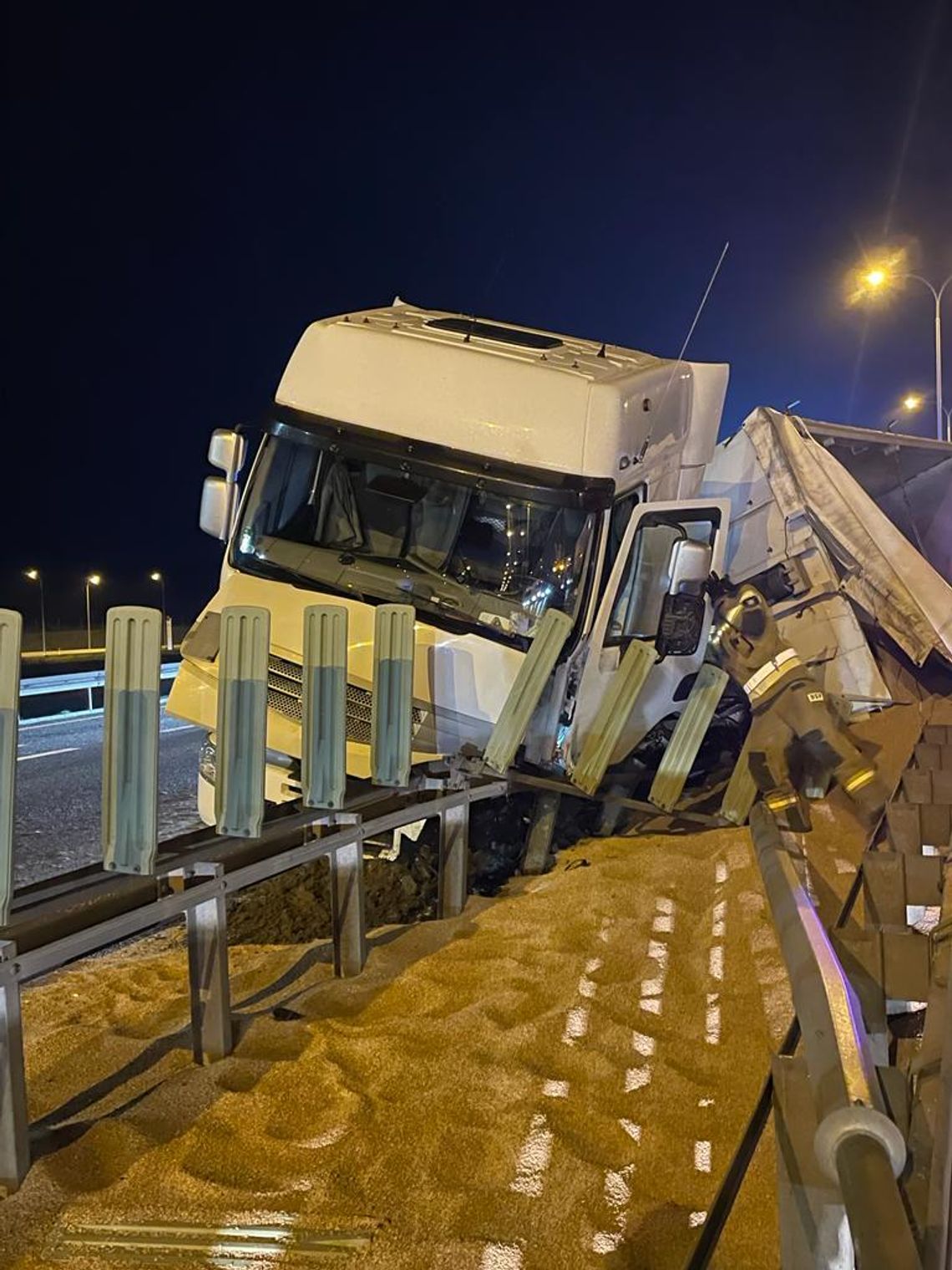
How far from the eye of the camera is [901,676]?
855 centimetres

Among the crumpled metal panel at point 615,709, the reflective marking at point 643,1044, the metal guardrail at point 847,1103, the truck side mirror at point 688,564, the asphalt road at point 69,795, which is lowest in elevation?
the asphalt road at point 69,795

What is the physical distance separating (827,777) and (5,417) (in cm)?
10471

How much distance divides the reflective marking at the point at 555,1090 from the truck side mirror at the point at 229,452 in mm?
4886

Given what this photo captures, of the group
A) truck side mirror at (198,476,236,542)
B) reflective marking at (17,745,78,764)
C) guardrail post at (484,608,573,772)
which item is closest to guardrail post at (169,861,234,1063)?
guardrail post at (484,608,573,772)

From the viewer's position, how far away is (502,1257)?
2.81m

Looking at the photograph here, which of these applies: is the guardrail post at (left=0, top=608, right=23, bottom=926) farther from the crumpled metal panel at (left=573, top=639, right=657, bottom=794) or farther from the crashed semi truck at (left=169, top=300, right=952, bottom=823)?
the crumpled metal panel at (left=573, top=639, right=657, bottom=794)

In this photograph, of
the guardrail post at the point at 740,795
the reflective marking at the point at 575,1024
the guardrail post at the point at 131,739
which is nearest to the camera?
the guardrail post at the point at 131,739

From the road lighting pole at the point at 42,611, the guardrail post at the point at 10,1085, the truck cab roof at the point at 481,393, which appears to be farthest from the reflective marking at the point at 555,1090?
the road lighting pole at the point at 42,611

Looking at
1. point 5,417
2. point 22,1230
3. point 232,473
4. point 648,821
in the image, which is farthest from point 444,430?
point 5,417

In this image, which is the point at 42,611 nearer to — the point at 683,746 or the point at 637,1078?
the point at 683,746

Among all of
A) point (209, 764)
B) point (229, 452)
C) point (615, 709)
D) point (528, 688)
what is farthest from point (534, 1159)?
point (229, 452)

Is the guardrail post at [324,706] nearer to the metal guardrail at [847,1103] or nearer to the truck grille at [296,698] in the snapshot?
the truck grille at [296,698]

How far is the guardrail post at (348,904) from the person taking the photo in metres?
4.61

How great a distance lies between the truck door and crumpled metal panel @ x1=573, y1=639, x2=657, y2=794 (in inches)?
2.8
